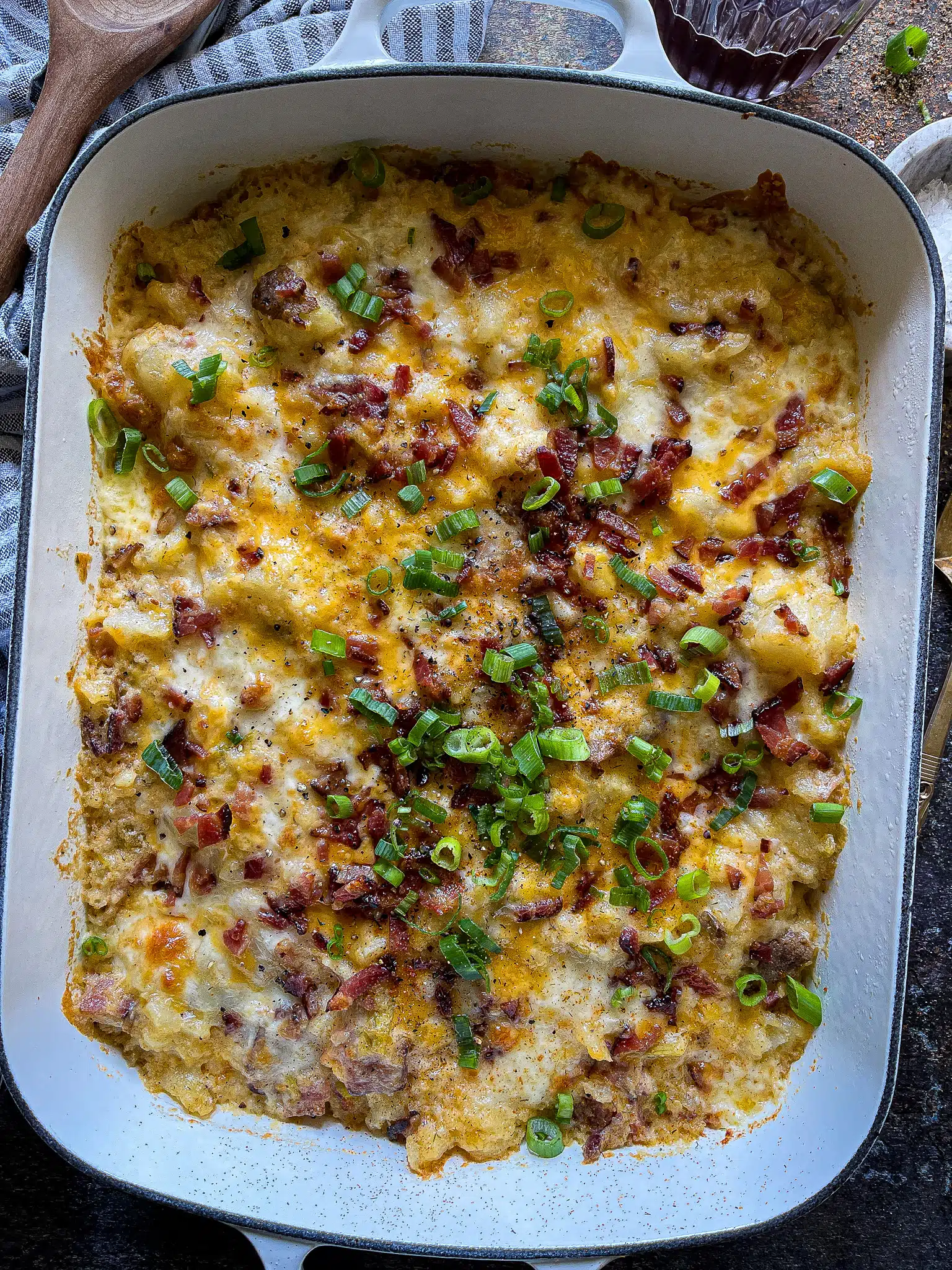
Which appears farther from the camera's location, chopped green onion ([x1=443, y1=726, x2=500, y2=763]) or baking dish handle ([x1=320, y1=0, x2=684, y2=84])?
chopped green onion ([x1=443, y1=726, x2=500, y2=763])

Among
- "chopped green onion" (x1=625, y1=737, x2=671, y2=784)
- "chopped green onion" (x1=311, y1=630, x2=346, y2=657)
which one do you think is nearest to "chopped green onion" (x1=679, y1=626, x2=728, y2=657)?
"chopped green onion" (x1=625, y1=737, x2=671, y2=784)

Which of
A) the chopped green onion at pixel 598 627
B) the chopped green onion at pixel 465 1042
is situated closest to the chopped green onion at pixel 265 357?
the chopped green onion at pixel 598 627

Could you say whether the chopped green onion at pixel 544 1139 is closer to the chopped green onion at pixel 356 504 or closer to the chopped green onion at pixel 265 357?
the chopped green onion at pixel 356 504

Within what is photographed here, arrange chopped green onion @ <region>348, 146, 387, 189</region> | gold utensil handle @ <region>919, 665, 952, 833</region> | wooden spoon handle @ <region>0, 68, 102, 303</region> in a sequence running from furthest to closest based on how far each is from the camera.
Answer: gold utensil handle @ <region>919, 665, 952, 833</region> → wooden spoon handle @ <region>0, 68, 102, 303</region> → chopped green onion @ <region>348, 146, 387, 189</region>

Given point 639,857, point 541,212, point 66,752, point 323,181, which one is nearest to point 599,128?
point 541,212

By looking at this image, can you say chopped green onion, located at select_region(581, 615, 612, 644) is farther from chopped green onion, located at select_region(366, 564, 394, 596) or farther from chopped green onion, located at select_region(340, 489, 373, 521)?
chopped green onion, located at select_region(340, 489, 373, 521)

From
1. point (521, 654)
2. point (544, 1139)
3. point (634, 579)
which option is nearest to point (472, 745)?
point (521, 654)

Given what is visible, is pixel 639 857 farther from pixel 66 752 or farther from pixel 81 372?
pixel 81 372
